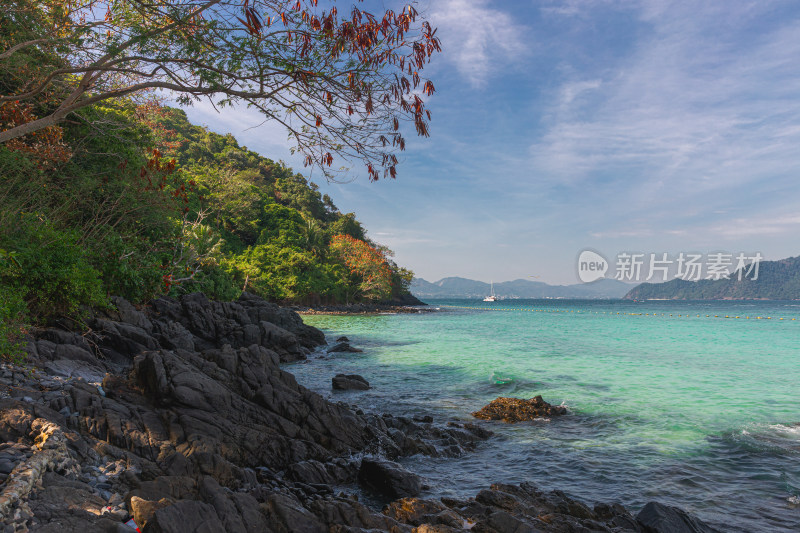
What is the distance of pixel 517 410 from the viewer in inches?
423

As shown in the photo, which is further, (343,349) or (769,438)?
(343,349)

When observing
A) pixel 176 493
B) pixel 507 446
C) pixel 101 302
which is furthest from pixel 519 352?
pixel 176 493

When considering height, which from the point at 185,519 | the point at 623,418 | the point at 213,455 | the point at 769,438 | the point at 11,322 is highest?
the point at 11,322

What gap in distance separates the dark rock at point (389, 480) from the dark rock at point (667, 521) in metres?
3.06

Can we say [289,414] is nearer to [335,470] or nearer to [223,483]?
[335,470]

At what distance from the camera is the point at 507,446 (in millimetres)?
8648

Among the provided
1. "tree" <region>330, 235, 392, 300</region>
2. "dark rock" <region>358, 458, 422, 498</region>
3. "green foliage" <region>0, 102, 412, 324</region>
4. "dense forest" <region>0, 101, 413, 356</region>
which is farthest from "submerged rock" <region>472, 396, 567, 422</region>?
"tree" <region>330, 235, 392, 300</region>

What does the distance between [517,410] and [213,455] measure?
300 inches

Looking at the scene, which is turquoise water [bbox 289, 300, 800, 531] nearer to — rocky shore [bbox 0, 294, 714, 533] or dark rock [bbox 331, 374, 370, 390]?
dark rock [bbox 331, 374, 370, 390]

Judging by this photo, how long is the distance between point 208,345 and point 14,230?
818cm

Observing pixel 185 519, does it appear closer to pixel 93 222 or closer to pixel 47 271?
pixel 47 271

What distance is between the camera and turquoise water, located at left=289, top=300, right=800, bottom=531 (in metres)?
6.77

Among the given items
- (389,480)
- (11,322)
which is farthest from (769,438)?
(11,322)

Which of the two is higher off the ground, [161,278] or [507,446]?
[161,278]
